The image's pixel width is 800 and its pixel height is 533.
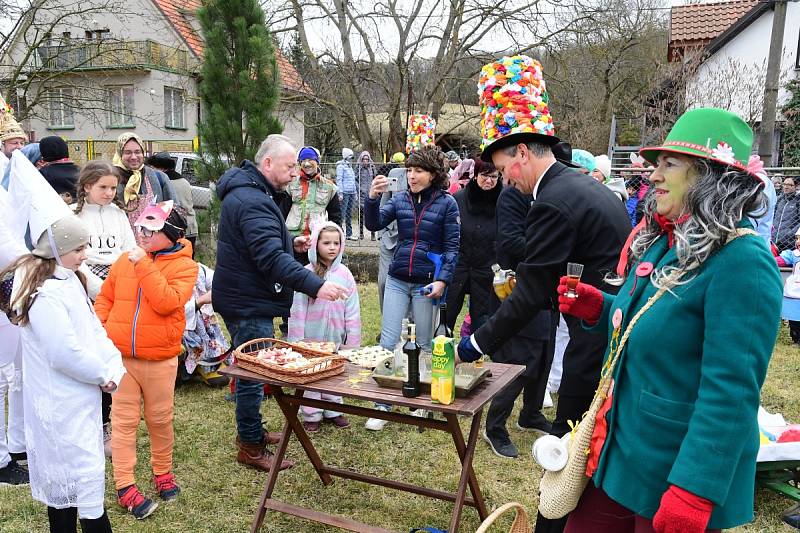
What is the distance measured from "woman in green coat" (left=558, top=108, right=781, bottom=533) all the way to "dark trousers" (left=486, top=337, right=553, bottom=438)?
2.33m

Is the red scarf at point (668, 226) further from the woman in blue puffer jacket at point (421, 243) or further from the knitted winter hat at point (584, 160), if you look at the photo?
the knitted winter hat at point (584, 160)

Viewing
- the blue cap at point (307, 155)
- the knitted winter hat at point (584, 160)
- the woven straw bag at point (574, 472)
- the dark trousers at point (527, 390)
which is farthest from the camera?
the blue cap at point (307, 155)

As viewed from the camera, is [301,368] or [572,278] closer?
[572,278]

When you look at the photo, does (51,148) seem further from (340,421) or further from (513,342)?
(513,342)

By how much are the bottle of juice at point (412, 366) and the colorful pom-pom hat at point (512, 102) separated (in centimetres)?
101

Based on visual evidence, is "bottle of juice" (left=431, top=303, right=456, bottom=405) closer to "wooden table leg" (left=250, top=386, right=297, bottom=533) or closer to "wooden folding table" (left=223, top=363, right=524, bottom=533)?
"wooden folding table" (left=223, top=363, right=524, bottom=533)

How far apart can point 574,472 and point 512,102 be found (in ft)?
6.81

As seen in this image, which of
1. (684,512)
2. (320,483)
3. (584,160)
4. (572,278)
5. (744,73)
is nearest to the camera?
(684,512)

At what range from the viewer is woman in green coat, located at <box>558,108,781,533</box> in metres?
1.69

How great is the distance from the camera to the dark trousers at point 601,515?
7.28 feet

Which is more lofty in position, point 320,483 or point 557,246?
point 557,246

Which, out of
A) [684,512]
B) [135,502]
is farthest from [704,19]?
[684,512]

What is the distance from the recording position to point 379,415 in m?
3.31

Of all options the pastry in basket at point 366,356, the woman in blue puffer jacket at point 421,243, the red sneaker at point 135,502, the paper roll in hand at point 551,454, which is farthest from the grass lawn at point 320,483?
the paper roll in hand at point 551,454
